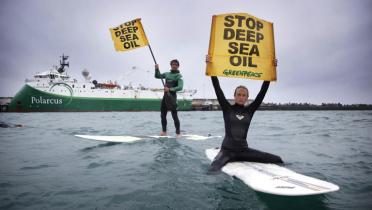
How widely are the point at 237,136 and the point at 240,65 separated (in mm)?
1343

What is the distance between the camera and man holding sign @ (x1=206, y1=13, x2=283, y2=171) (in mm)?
4391

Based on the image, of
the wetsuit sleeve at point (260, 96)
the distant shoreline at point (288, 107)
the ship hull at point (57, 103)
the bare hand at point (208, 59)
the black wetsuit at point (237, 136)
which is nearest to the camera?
the black wetsuit at point (237, 136)

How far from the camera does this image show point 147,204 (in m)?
2.68

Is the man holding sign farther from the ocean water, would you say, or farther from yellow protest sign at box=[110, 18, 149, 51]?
yellow protest sign at box=[110, 18, 149, 51]

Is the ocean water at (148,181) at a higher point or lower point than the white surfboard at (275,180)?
lower

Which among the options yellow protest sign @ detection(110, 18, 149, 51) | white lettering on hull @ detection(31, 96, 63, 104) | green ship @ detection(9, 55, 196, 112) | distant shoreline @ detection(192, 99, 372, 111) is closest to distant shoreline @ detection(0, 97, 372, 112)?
distant shoreline @ detection(192, 99, 372, 111)

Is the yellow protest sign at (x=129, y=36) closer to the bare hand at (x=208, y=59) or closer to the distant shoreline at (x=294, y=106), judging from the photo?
the bare hand at (x=208, y=59)

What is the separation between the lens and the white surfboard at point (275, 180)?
2.68 meters

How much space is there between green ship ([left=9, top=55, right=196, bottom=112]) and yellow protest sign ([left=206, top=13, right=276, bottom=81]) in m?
42.8

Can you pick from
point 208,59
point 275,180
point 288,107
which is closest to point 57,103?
point 208,59

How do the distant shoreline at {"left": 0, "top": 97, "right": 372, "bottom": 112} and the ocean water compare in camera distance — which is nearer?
the ocean water

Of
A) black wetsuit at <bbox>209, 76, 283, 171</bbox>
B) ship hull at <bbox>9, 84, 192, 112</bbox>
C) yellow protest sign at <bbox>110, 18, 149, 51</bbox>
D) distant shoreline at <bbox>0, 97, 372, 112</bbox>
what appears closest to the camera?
black wetsuit at <bbox>209, 76, 283, 171</bbox>

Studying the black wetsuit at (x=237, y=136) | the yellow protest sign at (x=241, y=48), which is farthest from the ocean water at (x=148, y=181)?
the yellow protest sign at (x=241, y=48)

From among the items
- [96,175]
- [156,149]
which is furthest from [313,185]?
[156,149]
